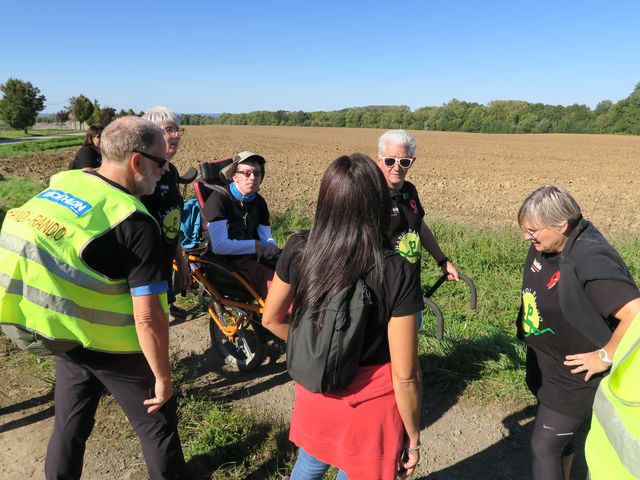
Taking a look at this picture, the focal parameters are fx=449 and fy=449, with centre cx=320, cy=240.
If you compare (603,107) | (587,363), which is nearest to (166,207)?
(587,363)

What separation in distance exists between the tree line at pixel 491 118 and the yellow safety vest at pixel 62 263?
58381 millimetres

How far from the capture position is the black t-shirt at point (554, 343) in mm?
1956

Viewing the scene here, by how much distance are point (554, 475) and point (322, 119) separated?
294 ft

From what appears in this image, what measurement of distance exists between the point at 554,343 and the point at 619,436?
116 centimetres

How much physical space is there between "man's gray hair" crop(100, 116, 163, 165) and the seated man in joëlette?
1.59 metres

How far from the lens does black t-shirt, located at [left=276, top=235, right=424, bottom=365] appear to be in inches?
57.3

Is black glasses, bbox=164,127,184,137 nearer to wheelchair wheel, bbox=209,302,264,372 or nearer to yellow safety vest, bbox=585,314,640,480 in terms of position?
wheelchair wheel, bbox=209,302,264,372

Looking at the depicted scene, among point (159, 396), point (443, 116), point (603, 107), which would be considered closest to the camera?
point (159, 396)

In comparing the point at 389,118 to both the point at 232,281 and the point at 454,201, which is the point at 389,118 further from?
the point at 232,281

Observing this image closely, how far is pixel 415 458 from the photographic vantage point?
174 cm

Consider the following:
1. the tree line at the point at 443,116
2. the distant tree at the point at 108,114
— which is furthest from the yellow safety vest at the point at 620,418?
the tree line at the point at 443,116

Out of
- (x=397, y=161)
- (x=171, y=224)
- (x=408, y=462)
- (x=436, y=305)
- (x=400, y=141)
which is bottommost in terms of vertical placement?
(x=408, y=462)

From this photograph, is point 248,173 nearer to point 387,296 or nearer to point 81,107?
point 387,296

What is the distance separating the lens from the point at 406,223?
305 centimetres
